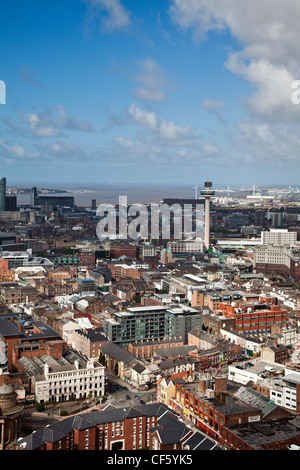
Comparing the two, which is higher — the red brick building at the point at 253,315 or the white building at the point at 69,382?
the red brick building at the point at 253,315

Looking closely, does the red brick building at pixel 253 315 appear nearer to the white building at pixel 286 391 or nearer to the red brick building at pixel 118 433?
the white building at pixel 286 391

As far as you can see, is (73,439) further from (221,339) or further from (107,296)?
(107,296)

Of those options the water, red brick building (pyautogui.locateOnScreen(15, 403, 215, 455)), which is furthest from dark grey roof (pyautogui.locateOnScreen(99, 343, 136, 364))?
the water

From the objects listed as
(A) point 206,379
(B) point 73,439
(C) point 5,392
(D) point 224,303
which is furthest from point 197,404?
(D) point 224,303

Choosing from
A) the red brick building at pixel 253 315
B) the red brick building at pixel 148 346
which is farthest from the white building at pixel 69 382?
the red brick building at pixel 253 315

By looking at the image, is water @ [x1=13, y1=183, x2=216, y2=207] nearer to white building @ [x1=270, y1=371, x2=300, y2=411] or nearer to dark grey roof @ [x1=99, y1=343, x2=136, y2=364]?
dark grey roof @ [x1=99, y1=343, x2=136, y2=364]

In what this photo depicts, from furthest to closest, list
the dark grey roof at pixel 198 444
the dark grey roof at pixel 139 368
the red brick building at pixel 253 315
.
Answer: the red brick building at pixel 253 315 < the dark grey roof at pixel 139 368 < the dark grey roof at pixel 198 444

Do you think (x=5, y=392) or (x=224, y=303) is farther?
(x=224, y=303)

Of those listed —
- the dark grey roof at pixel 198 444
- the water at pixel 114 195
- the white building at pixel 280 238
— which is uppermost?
the water at pixel 114 195
